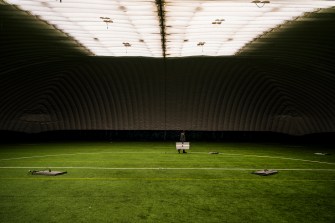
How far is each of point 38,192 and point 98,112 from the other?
2836cm

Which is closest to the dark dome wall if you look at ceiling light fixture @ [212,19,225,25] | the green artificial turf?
ceiling light fixture @ [212,19,225,25]

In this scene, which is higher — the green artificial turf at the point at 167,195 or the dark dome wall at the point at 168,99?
the dark dome wall at the point at 168,99

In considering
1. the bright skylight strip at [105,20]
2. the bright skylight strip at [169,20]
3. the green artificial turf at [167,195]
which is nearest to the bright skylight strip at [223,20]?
the bright skylight strip at [169,20]

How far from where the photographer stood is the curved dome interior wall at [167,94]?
33.0 m

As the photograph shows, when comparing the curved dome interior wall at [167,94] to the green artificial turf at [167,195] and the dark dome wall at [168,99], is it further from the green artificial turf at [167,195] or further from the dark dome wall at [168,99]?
the green artificial turf at [167,195]

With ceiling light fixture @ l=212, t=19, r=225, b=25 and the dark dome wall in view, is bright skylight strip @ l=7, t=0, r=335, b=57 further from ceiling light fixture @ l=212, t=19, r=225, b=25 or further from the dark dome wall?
the dark dome wall

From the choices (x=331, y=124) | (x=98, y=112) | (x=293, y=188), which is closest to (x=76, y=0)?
(x=293, y=188)

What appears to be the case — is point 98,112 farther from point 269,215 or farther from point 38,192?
point 269,215

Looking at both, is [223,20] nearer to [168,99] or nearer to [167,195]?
[167,195]

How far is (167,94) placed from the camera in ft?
122

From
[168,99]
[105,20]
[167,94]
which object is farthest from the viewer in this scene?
[168,99]

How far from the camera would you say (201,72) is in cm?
3544

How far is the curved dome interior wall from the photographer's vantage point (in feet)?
108

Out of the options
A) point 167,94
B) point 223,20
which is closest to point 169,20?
point 223,20
